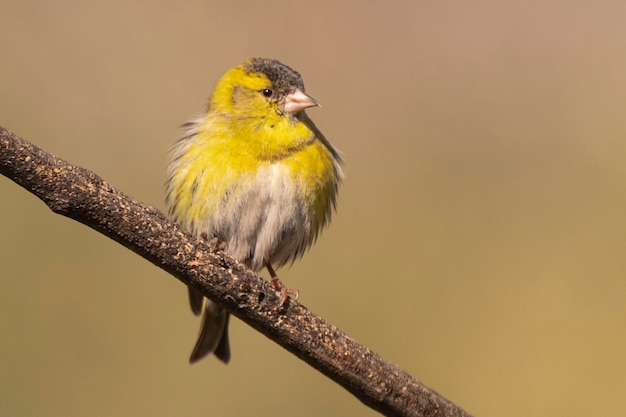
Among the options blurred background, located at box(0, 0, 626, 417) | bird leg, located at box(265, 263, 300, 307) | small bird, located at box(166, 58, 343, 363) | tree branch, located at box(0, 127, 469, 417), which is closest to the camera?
tree branch, located at box(0, 127, 469, 417)

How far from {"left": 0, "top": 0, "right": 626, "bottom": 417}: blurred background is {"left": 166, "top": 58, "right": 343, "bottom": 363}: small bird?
44.2 inches

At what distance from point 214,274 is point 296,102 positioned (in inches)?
61.8

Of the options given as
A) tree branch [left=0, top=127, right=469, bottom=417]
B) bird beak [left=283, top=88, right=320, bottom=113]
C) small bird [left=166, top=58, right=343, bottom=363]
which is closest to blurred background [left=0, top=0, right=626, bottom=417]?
small bird [left=166, top=58, right=343, bottom=363]

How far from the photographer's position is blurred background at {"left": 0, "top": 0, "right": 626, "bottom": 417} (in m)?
5.36

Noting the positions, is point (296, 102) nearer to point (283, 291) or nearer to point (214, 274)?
point (283, 291)

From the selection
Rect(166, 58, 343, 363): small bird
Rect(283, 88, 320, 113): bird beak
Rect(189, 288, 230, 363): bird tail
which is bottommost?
Rect(189, 288, 230, 363): bird tail

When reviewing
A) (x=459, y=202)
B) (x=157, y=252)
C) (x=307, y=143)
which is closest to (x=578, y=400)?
(x=459, y=202)

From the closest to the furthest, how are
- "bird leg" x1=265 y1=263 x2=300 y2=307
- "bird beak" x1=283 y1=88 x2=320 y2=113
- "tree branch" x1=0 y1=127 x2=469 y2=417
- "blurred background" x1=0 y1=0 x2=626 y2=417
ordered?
"tree branch" x1=0 y1=127 x2=469 y2=417
"bird leg" x1=265 y1=263 x2=300 y2=307
"bird beak" x1=283 y1=88 x2=320 y2=113
"blurred background" x1=0 y1=0 x2=626 y2=417

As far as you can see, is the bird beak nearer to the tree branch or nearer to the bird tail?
the bird tail

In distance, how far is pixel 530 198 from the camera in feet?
21.8

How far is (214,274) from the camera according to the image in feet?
9.77

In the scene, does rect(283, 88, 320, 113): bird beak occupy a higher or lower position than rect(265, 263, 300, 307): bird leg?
higher

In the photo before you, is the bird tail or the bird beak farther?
the bird tail

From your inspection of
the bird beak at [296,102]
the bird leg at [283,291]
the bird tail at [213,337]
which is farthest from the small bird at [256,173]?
the bird leg at [283,291]
